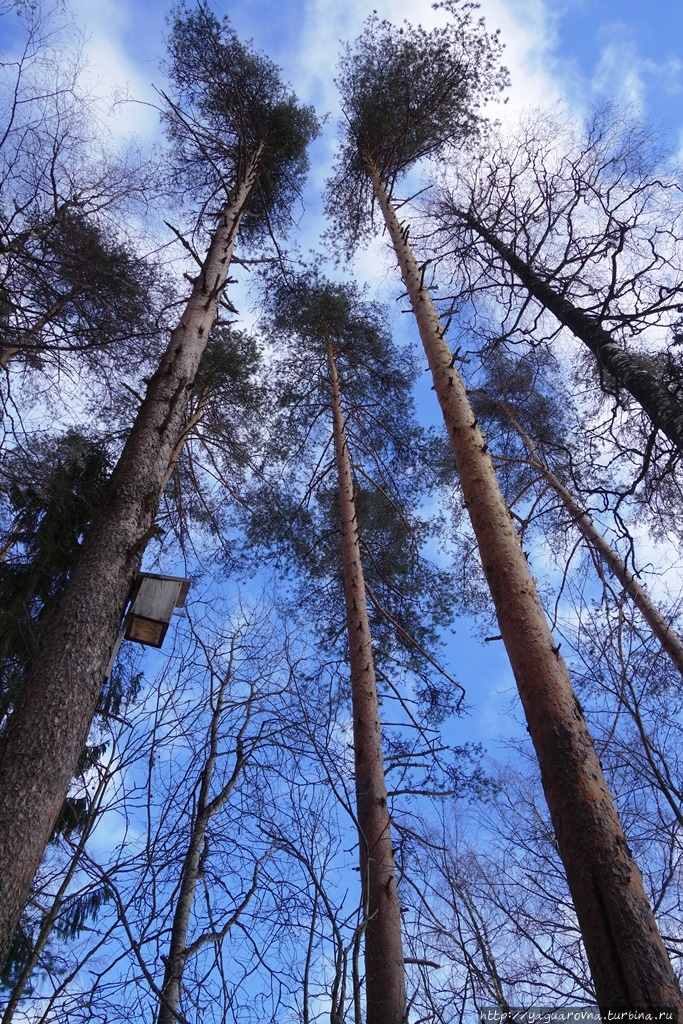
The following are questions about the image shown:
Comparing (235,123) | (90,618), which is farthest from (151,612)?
(235,123)

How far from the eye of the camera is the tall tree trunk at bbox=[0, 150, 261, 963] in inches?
99.0

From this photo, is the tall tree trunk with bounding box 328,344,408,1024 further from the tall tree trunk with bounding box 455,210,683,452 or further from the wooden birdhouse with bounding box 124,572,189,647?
the tall tree trunk with bounding box 455,210,683,452

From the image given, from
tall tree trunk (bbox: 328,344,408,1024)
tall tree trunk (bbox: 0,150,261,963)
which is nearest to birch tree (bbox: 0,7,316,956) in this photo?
tall tree trunk (bbox: 0,150,261,963)

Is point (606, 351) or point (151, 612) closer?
point (151, 612)

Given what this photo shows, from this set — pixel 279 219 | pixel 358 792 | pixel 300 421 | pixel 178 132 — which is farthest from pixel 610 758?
pixel 178 132

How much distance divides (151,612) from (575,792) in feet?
8.00

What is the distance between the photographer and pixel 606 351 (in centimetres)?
635

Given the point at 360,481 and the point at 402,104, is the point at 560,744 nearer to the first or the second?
the point at 360,481

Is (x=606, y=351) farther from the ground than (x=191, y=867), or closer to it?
farther from the ground

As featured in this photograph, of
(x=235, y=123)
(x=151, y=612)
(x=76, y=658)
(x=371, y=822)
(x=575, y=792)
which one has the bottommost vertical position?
(x=575, y=792)

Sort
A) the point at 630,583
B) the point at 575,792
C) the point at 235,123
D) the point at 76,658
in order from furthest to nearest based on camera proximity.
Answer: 1. the point at 235,123
2. the point at 630,583
3. the point at 76,658
4. the point at 575,792

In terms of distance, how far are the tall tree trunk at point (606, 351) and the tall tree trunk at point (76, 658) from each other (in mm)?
3896

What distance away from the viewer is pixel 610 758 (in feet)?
19.6

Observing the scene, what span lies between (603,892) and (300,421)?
8.02m
